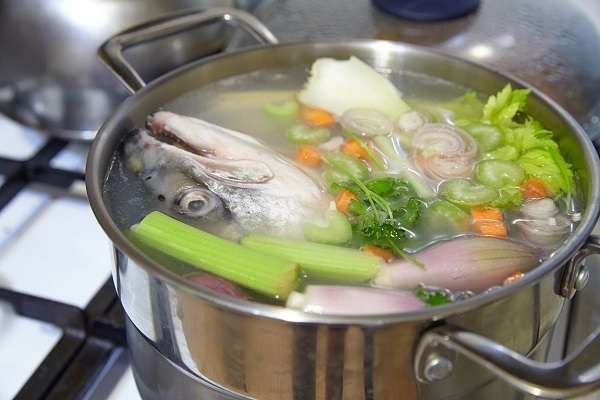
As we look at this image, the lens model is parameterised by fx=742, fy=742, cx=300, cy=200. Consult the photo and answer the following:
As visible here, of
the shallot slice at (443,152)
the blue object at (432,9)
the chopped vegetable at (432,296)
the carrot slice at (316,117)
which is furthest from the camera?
the blue object at (432,9)

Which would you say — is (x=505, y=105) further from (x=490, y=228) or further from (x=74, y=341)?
(x=74, y=341)

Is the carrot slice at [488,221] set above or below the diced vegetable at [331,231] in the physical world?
below

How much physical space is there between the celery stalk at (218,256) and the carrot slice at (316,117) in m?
0.27

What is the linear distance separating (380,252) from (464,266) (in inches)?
3.2

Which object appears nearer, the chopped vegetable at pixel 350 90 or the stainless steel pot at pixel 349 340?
the stainless steel pot at pixel 349 340

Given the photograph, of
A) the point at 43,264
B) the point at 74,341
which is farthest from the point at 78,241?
the point at 74,341

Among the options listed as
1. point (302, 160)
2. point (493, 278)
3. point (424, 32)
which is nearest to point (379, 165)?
point (302, 160)

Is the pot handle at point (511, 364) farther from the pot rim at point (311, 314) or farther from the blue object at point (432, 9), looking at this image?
the blue object at point (432, 9)

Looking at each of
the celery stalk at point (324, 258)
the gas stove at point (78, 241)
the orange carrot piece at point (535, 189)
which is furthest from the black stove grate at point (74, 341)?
the orange carrot piece at point (535, 189)

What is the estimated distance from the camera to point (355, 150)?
88 centimetres

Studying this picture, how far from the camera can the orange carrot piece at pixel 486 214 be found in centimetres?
78

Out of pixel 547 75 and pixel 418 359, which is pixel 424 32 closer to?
pixel 547 75

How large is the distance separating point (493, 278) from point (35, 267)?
0.62 m

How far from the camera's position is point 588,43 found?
110cm
